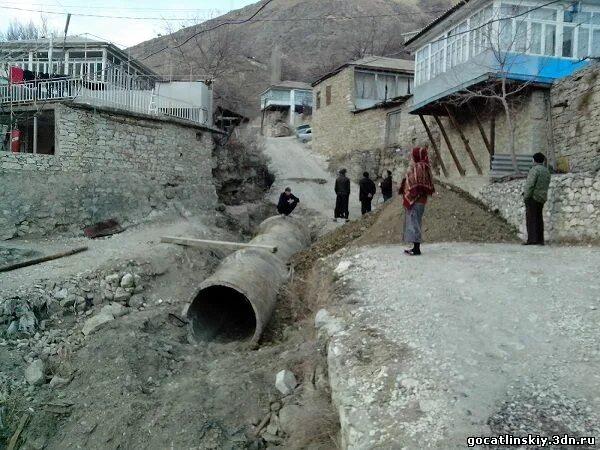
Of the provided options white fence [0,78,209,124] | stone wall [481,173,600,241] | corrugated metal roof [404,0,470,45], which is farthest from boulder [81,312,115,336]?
corrugated metal roof [404,0,470,45]

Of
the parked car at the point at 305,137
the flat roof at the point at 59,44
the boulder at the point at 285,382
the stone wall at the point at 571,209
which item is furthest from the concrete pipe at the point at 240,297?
the parked car at the point at 305,137

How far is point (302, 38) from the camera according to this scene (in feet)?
240

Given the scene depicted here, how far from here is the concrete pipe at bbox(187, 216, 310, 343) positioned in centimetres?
760

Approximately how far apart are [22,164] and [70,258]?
3.67 metres

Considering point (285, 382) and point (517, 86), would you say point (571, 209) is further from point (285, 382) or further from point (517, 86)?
point (285, 382)

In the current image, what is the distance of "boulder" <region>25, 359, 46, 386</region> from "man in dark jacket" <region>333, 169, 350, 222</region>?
9915 millimetres

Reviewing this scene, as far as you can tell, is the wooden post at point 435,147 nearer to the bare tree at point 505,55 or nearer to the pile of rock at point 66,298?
the bare tree at point 505,55

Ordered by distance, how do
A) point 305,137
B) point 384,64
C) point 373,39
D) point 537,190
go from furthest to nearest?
1. point 373,39
2. point 305,137
3. point 384,64
4. point 537,190

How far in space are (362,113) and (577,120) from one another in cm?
1337

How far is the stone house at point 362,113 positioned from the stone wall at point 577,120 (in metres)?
8.47

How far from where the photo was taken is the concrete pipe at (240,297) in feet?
24.9

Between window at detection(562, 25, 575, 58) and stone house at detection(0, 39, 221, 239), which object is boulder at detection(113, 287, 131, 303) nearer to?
stone house at detection(0, 39, 221, 239)

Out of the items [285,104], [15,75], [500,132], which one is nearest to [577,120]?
[500,132]

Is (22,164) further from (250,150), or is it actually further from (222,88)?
(222,88)
